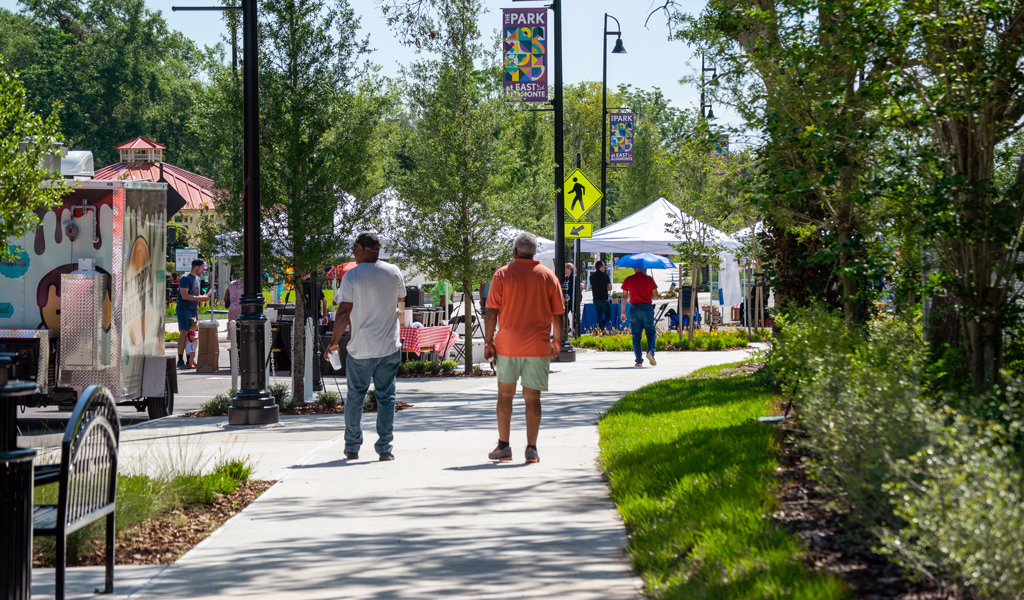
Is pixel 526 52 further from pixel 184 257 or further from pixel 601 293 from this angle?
pixel 184 257

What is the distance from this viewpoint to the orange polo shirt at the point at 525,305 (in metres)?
8.59

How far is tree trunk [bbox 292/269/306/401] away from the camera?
527 inches

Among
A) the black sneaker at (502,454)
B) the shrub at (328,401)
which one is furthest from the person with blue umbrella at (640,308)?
the black sneaker at (502,454)

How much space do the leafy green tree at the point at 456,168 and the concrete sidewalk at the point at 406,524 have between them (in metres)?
6.97

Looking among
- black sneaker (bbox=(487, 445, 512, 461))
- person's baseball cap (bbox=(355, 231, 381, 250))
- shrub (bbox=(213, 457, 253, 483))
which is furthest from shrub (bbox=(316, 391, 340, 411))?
shrub (bbox=(213, 457, 253, 483))

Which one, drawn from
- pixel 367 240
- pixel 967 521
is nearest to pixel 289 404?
pixel 367 240

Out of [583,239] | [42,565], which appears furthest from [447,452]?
[583,239]

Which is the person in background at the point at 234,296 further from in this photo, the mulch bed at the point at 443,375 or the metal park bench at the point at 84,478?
the metal park bench at the point at 84,478

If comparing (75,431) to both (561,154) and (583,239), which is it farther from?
(583,239)

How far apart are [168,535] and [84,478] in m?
1.48

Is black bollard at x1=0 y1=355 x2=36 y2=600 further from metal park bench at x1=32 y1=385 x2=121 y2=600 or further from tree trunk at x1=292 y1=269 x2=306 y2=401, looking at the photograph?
tree trunk at x1=292 y1=269 x2=306 y2=401

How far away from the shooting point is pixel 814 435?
5.90 m

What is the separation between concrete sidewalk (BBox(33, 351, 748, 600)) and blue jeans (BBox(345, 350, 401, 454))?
23cm

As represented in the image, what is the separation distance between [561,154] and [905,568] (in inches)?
671
